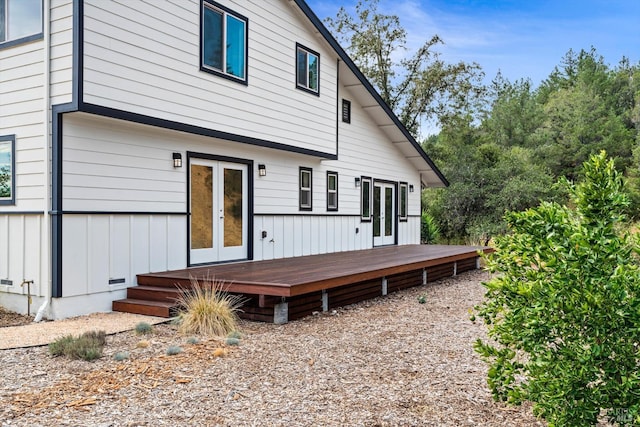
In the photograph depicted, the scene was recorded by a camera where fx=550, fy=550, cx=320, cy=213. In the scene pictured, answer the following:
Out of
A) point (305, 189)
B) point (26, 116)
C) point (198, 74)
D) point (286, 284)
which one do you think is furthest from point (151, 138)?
point (305, 189)

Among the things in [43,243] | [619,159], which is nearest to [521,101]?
[619,159]

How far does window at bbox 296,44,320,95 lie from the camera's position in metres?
10.5

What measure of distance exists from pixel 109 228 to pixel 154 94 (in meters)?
1.90

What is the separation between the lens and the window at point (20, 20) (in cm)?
687

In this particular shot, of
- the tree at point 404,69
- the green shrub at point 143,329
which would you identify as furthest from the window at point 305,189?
the tree at point 404,69

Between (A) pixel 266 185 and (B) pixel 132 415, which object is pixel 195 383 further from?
(A) pixel 266 185

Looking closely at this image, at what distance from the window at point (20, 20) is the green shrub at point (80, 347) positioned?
12.9 ft

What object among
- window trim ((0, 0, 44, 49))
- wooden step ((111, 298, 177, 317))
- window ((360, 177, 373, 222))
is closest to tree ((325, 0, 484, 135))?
window ((360, 177, 373, 222))

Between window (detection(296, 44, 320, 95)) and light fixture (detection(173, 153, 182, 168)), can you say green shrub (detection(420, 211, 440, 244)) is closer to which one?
window (detection(296, 44, 320, 95))

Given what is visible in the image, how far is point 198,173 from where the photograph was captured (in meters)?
8.67

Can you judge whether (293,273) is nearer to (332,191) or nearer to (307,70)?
(307,70)

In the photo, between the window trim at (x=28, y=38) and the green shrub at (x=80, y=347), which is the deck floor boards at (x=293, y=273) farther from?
the window trim at (x=28, y=38)

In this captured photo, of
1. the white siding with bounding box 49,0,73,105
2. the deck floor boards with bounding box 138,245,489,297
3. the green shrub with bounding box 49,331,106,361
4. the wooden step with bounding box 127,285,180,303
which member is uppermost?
the white siding with bounding box 49,0,73,105

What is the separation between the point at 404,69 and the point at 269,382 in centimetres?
2114
